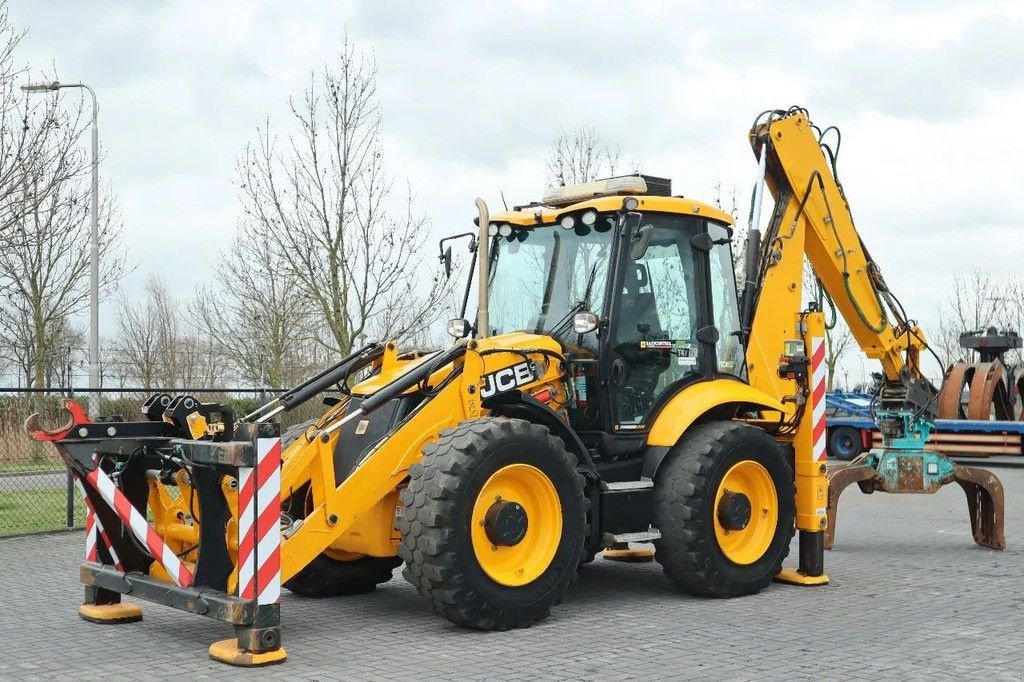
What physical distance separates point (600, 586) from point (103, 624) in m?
3.66

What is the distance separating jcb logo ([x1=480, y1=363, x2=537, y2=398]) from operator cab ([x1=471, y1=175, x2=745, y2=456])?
17.1 inches

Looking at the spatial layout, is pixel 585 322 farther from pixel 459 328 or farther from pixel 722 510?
pixel 722 510

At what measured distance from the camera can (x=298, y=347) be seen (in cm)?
2633

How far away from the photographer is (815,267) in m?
11.6

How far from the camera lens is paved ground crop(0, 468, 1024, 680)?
6.87 m

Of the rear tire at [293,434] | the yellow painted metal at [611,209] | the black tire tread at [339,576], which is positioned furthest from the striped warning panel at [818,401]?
the rear tire at [293,434]

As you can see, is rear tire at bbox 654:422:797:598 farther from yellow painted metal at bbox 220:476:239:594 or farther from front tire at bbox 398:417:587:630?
yellow painted metal at bbox 220:476:239:594

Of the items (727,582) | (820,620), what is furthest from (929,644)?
(727,582)

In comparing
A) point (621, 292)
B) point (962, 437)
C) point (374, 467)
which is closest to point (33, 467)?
point (374, 467)

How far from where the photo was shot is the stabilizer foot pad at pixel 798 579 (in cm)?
977

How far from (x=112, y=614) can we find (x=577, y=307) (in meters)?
3.84

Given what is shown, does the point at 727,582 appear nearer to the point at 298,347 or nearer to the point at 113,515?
the point at 113,515

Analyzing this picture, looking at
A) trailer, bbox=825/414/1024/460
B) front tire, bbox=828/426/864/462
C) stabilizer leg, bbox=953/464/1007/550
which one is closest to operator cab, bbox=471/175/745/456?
stabilizer leg, bbox=953/464/1007/550

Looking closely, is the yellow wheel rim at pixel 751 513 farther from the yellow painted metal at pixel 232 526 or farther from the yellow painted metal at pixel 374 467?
the yellow painted metal at pixel 232 526
